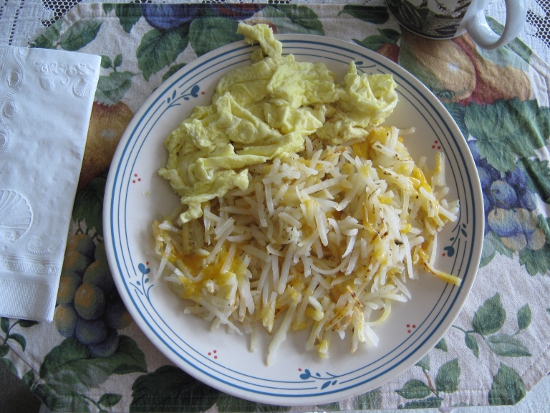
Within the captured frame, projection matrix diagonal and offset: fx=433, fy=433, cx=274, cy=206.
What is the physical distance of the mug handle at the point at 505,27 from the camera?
6.48 feet

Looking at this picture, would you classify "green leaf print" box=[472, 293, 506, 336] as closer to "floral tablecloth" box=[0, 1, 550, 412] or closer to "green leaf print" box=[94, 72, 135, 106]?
"floral tablecloth" box=[0, 1, 550, 412]

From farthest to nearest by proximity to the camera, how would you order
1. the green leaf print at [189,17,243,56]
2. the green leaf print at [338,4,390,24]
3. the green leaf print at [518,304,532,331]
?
the green leaf print at [338,4,390,24]
the green leaf print at [189,17,243,56]
the green leaf print at [518,304,532,331]

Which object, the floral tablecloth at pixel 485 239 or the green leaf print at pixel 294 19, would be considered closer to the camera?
the floral tablecloth at pixel 485 239

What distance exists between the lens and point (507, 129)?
2275 millimetres

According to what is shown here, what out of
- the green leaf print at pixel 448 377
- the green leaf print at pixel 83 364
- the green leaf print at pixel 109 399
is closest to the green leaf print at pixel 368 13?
the green leaf print at pixel 448 377

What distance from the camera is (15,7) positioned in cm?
230

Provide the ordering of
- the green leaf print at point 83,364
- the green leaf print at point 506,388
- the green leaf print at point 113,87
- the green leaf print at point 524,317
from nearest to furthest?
the green leaf print at point 83,364
the green leaf print at point 506,388
the green leaf print at point 524,317
the green leaf print at point 113,87

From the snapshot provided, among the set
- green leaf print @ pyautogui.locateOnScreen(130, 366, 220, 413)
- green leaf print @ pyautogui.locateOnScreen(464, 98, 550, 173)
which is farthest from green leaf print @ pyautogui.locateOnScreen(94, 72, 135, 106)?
green leaf print @ pyautogui.locateOnScreen(464, 98, 550, 173)

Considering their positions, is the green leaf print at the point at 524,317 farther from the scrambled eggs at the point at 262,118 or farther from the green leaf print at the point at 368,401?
the scrambled eggs at the point at 262,118

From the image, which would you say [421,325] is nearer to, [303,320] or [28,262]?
[303,320]

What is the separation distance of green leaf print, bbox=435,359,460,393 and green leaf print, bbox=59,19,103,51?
2.35 metres

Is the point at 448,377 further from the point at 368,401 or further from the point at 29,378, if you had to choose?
the point at 29,378

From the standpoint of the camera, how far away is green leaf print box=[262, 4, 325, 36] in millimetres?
2309

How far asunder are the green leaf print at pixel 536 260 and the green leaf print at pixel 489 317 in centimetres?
23
